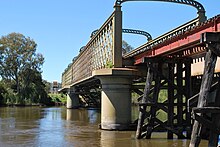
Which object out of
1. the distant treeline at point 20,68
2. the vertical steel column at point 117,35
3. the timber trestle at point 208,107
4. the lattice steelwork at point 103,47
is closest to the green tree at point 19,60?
the distant treeline at point 20,68

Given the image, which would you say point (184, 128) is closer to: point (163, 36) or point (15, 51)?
point (163, 36)

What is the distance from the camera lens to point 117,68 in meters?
24.8

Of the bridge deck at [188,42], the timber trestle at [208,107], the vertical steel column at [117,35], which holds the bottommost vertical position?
the timber trestle at [208,107]

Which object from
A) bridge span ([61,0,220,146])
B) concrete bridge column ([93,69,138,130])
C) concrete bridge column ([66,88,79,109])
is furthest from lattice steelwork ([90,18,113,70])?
concrete bridge column ([66,88,79,109])

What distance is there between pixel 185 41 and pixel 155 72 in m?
3.64

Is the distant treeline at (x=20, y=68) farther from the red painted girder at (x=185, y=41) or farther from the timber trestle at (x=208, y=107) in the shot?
the timber trestle at (x=208, y=107)

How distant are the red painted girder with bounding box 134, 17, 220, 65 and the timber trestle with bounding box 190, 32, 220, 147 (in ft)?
4.54

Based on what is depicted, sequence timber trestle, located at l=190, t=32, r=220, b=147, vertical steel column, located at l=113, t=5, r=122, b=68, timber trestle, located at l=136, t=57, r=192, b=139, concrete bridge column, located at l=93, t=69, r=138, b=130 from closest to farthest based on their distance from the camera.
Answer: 1. timber trestle, located at l=190, t=32, r=220, b=147
2. timber trestle, located at l=136, t=57, r=192, b=139
3. concrete bridge column, located at l=93, t=69, r=138, b=130
4. vertical steel column, located at l=113, t=5, r=122, b=68

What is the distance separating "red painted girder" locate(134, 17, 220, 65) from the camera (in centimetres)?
1463

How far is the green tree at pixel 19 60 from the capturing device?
80250 mm

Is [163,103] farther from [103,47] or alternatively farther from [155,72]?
[103,47]

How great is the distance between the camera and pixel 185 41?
665 inches

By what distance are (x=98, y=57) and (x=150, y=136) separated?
46.5 feet

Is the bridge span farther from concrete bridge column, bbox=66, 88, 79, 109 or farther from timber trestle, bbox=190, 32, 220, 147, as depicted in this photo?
→ concrete bridge column, bbox=66, 88, 79, 109
